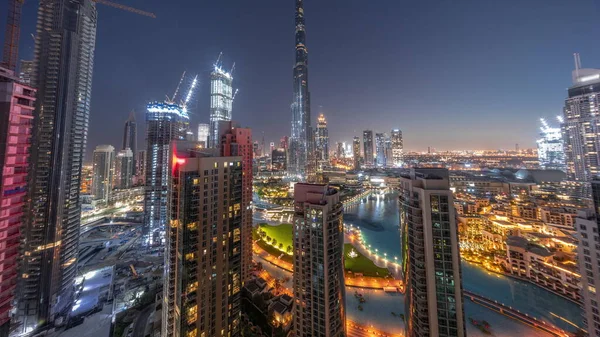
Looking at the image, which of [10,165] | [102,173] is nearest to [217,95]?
[102,173]

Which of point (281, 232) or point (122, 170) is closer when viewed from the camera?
point (281, 232)

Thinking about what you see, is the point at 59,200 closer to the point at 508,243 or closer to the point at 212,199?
the point at 212,199

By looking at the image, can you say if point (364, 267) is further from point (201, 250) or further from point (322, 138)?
point (322, 138)

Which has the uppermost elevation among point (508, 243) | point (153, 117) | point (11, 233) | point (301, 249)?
point (153, 117)

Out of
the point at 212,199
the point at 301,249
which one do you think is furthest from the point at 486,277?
the point at 212,199

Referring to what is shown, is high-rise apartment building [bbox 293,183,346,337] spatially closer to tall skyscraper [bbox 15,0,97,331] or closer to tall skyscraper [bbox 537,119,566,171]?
tall skyscraper [bbox 15,0,97,331]

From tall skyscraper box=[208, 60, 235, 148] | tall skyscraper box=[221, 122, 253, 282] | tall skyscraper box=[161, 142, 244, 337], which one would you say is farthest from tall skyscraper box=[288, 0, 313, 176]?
tall skyscraper box=[161, 142, 244, 337]
